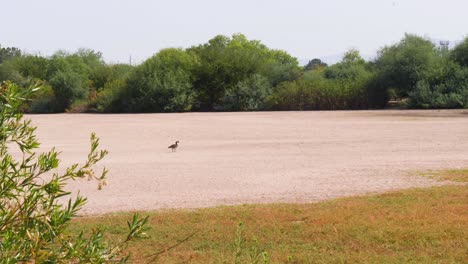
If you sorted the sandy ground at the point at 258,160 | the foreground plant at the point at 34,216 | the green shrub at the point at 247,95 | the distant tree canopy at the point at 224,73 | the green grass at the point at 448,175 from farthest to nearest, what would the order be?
the distant tree canopy at the point at 224,73, the green shrub at the point at 247,95, the green grass at the point at 448,175, the sandy ground at the point at 258,160, the foreground plant at the point at 34,216

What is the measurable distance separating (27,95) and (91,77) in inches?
3769

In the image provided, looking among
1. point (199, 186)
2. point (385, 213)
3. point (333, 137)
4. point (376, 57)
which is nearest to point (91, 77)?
point (376, 57)

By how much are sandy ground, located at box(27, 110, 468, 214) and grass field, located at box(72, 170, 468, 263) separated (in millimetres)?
1946

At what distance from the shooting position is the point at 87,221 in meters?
13.3

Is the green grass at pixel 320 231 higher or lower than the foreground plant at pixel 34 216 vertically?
lower

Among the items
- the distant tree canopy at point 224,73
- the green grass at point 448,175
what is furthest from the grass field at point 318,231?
the distant tree canopy at point 224,73

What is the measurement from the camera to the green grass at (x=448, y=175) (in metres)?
18.7

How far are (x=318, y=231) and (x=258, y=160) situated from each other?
14.0 m

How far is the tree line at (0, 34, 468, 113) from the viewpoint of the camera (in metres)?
65.4

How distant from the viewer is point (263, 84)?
245ft

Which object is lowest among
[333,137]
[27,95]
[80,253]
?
[333,137]

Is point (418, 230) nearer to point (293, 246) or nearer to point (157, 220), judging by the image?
point (293, 246)

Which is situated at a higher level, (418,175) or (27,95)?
(27,95)

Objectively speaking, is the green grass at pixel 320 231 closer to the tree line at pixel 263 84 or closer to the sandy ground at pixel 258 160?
the sandy ground at pixel 258 160
